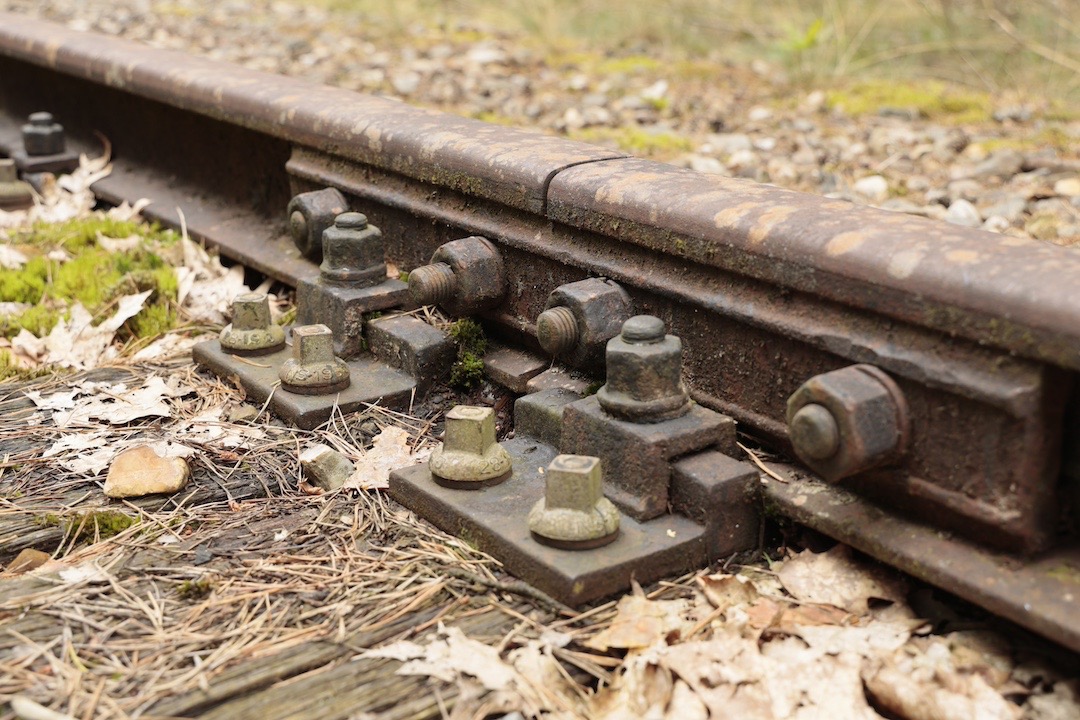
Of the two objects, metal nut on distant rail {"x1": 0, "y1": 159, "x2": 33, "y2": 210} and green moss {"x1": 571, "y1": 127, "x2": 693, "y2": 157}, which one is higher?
green moss {"x1": 571, "y1": 127, "x2": 693, "y2": 157}

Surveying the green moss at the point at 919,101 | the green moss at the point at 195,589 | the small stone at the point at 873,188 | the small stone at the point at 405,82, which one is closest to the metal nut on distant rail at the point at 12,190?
the small stone at the point at 405,82

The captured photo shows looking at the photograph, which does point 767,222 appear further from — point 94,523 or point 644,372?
point 94,523

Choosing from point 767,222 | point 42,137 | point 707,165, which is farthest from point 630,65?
point 767,222

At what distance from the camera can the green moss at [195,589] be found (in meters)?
2.13

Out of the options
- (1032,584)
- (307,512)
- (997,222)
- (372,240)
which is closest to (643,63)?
(997,222)

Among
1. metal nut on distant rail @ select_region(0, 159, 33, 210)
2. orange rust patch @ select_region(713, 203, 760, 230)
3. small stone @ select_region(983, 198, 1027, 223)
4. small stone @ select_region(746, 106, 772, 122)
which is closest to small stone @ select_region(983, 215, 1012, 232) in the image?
small stone @ select_region(983, 198, 1027, 223)

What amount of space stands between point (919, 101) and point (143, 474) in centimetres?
462

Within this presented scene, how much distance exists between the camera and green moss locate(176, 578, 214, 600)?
7.00 ft

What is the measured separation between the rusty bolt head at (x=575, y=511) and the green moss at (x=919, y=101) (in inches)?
158

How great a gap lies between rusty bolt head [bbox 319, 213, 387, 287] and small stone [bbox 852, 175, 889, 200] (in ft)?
6.14

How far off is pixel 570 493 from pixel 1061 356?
2.87 ft

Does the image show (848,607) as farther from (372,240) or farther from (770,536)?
Result: (372,240)

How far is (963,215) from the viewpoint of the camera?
3627mm

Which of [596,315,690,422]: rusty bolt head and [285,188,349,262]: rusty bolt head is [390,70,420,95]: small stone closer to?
[285,188,349,262]: rusty bolt head
